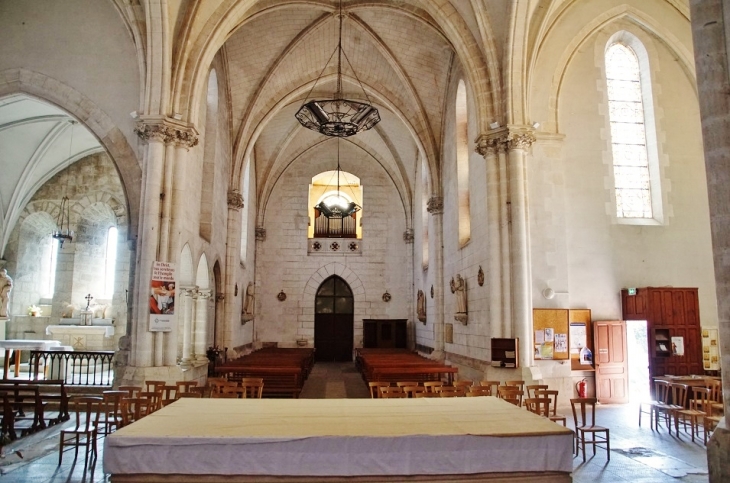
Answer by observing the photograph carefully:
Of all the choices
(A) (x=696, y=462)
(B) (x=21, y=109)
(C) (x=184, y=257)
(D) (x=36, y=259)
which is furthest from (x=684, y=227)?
(D) (x=36, y=259)

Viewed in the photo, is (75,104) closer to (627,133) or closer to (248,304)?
(248,304)

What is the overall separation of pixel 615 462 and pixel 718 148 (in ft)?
13.4

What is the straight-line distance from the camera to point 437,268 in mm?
17172

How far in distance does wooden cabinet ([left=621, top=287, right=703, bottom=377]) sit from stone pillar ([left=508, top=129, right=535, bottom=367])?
2919 mm

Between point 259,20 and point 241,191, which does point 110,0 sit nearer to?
point 259,20

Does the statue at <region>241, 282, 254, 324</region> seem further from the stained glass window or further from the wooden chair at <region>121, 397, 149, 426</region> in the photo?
the wooden chair at <region>121, 397, 149, 426</region>

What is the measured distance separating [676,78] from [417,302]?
11.3m

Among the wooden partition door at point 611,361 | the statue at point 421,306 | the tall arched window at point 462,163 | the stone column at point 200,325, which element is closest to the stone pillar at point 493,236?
the wooden partition door at point 611,361

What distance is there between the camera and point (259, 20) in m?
14.7

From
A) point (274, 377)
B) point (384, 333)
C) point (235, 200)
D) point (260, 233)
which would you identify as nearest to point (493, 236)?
point (274, 377)

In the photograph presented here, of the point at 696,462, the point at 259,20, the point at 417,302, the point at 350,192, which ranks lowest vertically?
the point at 696,462

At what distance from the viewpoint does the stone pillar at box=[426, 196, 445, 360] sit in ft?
54.6

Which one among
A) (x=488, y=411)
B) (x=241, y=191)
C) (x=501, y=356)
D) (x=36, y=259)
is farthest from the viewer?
(x=36, y=259)

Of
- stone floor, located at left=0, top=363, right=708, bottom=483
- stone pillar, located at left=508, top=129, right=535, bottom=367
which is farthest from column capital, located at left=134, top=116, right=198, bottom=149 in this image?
stone pillar, located at left=508, top=129, right=535, bottom=367
